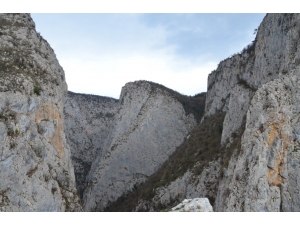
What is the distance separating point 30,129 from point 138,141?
2686 centimetres

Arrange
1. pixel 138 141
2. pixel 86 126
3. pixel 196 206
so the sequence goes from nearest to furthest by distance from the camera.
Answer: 1. pixel 196 206
2. pixel 138 141
3. pixel 86 126

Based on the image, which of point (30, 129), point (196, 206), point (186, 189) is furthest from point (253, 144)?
point (30, 129)

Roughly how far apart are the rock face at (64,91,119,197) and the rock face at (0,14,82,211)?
32.4 meters

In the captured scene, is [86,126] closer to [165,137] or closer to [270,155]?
[165,137]

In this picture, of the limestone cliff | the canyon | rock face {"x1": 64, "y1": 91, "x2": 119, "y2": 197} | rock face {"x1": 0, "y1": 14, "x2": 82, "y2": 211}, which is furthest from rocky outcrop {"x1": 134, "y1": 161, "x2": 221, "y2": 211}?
rock face {"x1": 64, "y1": 91, "x2": 119, "y2": 197}

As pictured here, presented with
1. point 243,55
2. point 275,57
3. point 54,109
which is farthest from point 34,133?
point 243,55

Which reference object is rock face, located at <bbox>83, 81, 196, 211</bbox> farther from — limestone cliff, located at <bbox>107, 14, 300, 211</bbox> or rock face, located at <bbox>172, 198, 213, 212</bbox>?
rock face, located at <bbox>172, 198, 213, 212</bbox>

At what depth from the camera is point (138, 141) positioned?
53.7 meters

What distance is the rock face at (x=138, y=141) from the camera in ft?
167

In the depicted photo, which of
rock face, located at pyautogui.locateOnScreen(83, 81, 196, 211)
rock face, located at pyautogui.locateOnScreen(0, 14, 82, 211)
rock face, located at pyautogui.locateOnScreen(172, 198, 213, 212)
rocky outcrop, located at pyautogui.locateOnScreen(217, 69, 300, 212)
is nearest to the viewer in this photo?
rock face, located at pyautogui.locateOnScreen(172, 198, 213, 212)

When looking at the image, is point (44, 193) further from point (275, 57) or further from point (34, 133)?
point (275, 57)

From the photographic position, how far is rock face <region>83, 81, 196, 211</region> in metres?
50.8

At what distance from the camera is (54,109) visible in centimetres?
3158

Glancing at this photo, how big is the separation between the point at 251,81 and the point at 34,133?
76.6ft
